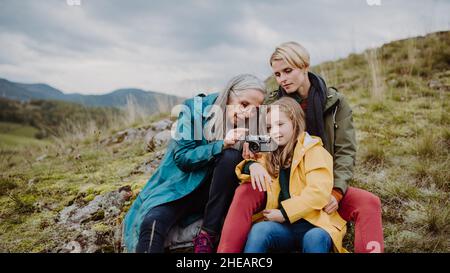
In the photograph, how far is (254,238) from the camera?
233 centimetres

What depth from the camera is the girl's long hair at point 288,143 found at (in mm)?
2625

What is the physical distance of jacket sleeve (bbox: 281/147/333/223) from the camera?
2400 mm

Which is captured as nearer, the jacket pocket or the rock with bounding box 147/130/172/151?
the jacket pocket

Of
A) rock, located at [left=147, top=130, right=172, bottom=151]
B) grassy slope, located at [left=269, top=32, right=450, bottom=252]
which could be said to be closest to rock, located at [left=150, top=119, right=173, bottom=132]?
rock, located at [left=147, top=130, right=172, bottom=151]

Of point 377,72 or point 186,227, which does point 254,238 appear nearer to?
point 186,227

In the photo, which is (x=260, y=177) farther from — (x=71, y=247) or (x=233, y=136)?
(x=71, y=247)

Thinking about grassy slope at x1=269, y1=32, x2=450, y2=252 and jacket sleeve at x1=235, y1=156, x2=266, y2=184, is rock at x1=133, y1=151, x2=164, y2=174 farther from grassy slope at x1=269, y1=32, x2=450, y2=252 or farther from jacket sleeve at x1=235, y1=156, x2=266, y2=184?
grassy slope at x1=269, y1=32, x2=450, y2=252

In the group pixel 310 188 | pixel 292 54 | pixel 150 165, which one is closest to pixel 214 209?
pixel 310 188

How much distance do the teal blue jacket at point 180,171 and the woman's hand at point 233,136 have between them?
0.15ft

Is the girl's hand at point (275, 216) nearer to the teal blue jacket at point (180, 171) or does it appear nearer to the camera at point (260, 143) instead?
the camera at point (260, 143)

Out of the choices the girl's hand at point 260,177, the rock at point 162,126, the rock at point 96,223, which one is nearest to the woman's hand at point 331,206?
the girl's hand at point 260,177

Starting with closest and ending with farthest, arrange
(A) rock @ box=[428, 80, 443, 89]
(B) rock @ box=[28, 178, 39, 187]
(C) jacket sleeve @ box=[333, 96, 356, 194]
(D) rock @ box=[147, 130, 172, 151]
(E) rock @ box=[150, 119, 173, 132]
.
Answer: (C) jacket sleeve @ box=[333, 96, 356, 194] < (B) rock @ box=[28, 178, 39, 187] < (D) rock @ box=[147, 130, 172, 151] < (E) rock @ box=[150, 119, 173, 132] < (A) rock @ box=[428, 80, 443, 89]

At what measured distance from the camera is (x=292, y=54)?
2766mm

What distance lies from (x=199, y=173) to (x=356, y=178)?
189 centimetres
